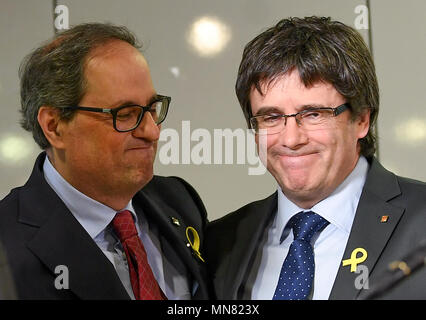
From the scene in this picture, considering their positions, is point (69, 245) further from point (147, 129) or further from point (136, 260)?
point (147, 129)

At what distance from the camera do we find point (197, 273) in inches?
78.5

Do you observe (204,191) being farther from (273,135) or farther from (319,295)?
(319,295)

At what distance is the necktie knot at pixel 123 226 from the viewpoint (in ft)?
6.27

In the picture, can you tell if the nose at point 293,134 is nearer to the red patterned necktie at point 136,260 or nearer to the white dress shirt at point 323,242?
the white dress shirt at point 323,242

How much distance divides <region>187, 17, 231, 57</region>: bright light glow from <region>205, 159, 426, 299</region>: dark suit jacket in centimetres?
40

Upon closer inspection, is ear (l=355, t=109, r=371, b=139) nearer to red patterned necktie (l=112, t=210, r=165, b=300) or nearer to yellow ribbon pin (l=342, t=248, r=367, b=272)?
yellow ribbon pin (l=342, t=248, r=367, b=272)

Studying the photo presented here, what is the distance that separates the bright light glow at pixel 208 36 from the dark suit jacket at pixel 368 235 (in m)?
0.40

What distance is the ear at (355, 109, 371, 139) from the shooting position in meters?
1.94

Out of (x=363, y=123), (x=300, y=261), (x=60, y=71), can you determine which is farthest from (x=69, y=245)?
(x=363, y=123)

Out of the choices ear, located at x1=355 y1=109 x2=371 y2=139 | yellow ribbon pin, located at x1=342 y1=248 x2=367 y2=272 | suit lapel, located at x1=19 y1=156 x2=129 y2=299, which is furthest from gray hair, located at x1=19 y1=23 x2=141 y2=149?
yellow ribbon pin, located at x1=342 y1=248 x2=367 y2=272

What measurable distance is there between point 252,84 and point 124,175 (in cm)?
37

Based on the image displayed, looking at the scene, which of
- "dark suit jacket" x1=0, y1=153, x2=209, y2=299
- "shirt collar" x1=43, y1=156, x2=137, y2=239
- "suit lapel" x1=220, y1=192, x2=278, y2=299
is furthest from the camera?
"suit lapel" x1=220, y1=192, x2=278, y2=299

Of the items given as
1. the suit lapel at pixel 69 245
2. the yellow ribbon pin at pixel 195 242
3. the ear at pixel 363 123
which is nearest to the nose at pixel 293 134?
the ear at pixel 363 123
